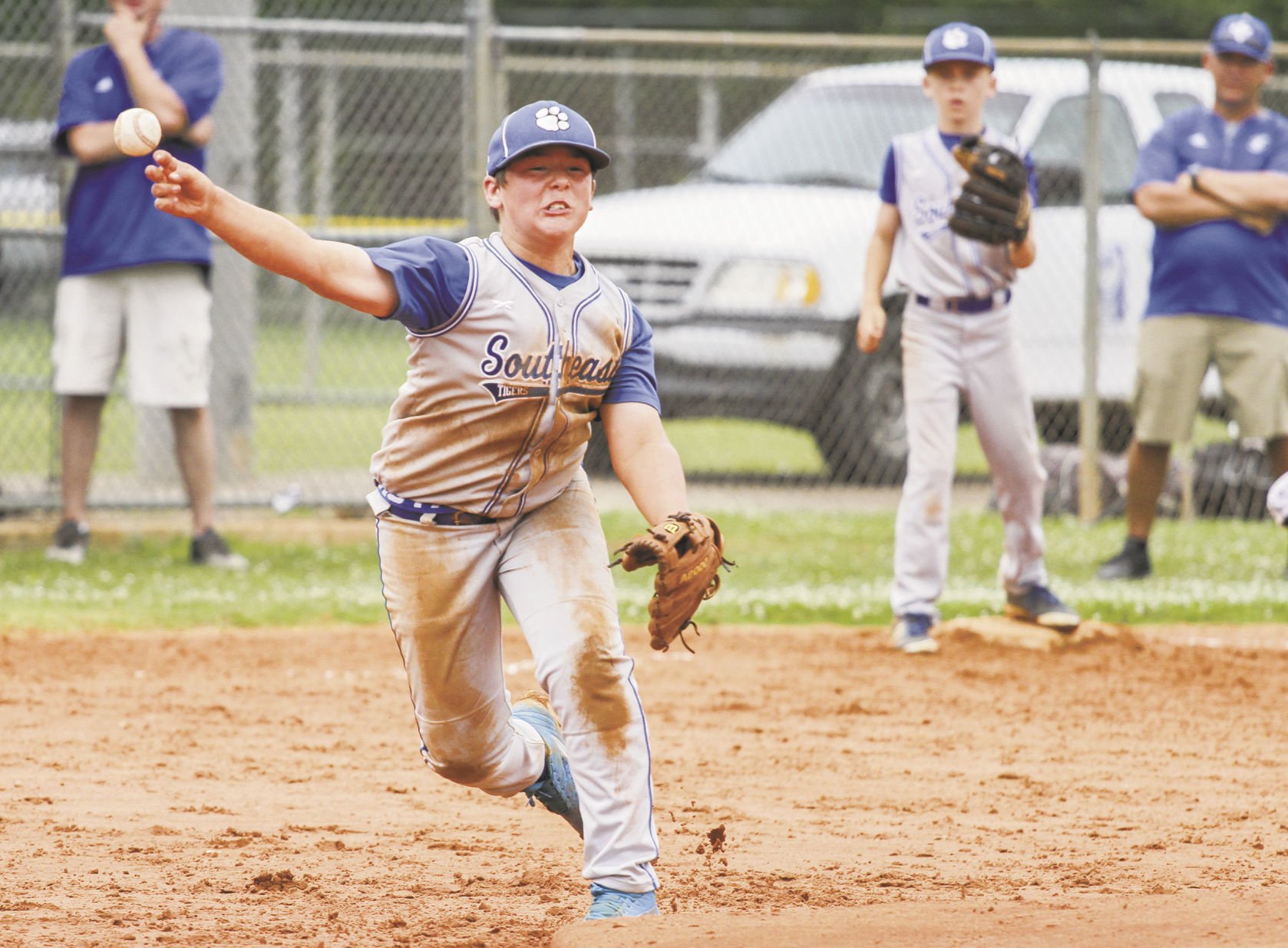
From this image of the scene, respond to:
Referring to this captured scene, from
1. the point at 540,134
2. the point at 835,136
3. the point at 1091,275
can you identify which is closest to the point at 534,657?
the point at 540,134

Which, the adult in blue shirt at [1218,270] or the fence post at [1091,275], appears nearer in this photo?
the adult in blue shirt at [1218,270]

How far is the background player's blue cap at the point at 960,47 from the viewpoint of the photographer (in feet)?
22.7

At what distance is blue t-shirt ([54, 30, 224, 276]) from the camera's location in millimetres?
8422

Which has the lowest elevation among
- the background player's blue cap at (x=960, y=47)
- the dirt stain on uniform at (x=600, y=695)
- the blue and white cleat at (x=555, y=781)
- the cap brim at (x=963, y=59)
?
the blue and white cleat at (x=555, y=781)

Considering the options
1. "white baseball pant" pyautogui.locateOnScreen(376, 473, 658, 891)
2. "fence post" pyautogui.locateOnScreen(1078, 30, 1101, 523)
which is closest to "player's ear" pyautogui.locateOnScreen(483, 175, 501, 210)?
"white baseball pant" pyautogui.locateOnScreen(376, 473, 658, 891)

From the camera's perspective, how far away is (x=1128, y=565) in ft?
29.0

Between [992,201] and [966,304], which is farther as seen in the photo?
[966,304]

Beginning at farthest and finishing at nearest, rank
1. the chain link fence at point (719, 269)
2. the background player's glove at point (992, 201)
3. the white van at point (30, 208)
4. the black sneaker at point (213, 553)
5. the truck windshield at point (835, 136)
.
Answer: the truck windshield at point (835, 136)
the chain link fence at point (719, 269)
the white van at point (30, 208)
the black sneaker at point (213, 553)
the background player's glove at point (992, 201)

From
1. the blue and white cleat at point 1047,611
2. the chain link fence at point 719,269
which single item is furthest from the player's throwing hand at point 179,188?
the chain link fence at point 719,269

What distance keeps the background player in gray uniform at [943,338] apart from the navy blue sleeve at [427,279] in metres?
3.33

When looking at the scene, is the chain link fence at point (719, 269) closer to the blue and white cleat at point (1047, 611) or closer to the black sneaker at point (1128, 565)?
the black sneaker at point (1128, 565)

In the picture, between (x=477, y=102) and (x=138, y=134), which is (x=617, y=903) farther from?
(x=477, y=102)

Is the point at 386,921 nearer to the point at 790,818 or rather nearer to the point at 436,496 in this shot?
the point at 436,496

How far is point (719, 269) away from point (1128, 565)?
10.4ft
